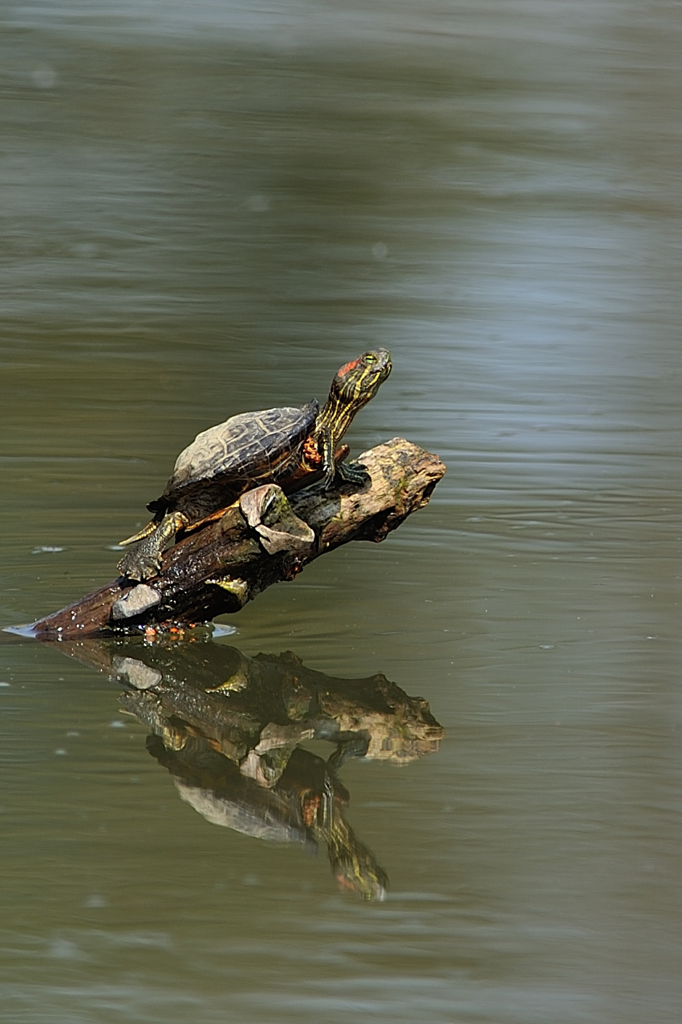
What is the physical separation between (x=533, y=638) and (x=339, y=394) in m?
0.75

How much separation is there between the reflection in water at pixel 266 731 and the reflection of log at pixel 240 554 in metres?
0.08

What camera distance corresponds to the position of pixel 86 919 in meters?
2.31

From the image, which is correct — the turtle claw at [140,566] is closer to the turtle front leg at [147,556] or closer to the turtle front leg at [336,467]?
the turtle front leg at [147,556]

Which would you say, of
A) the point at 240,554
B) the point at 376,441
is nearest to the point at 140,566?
the point at 240,554

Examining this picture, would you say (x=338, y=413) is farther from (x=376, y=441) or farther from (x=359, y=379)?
(x=376, y=441)

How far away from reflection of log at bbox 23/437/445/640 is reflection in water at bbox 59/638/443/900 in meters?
0.08

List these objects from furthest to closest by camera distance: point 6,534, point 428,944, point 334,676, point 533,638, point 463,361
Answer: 1. point 463,361
2. point 6,534
3. point 533,638
4. point 334,676
5. point 428,944

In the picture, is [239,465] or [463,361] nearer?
[239,465]

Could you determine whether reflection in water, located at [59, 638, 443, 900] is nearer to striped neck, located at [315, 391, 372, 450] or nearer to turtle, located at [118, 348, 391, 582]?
turtle, located at [118, 348, 391, 582]

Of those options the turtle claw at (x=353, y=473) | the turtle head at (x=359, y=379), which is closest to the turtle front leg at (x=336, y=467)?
the turtle claw at (x=353, y=473)

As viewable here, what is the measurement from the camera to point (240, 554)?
11.3 feet

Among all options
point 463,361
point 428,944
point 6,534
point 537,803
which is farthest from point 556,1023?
point 463,361

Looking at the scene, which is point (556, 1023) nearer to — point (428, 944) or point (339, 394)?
point (428, 944)

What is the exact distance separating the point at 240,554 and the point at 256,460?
0.21m
